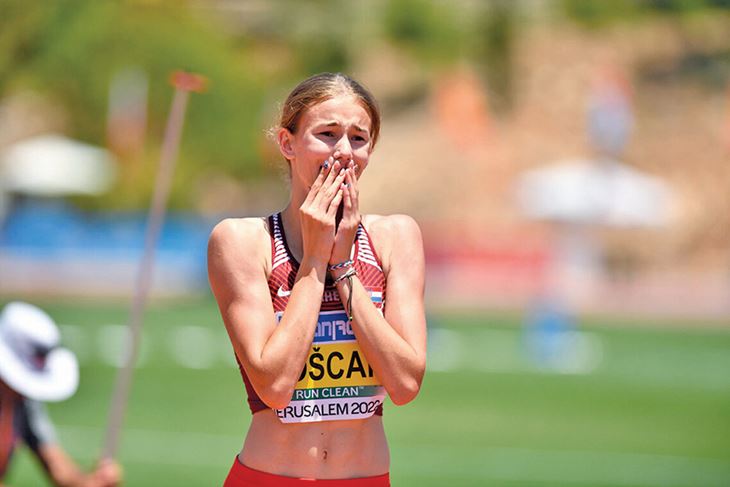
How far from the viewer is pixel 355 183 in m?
3.82

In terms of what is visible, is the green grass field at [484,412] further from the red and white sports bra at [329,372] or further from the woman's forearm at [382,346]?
the woman's forearm at [382,346]

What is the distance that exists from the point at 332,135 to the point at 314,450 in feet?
2.93

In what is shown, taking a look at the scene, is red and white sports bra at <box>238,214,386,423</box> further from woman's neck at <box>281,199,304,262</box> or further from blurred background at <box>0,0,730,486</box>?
blurred background at <box>0,0,730,486</box>

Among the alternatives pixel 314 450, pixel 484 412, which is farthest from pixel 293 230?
pixel 484 412

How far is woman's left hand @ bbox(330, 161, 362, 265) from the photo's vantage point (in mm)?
3803

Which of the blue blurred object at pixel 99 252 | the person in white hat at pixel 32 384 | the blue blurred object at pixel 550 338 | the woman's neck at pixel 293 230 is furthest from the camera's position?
the blue blurred object at pixel 99 252

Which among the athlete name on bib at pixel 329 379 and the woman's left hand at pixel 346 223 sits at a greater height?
the woman's left hand at pixel 346 223

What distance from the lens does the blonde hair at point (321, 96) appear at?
3885 millimetres

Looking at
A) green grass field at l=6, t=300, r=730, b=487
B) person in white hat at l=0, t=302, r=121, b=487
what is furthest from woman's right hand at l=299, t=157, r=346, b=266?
green grass field at l=6, t=300, r=730, b=487

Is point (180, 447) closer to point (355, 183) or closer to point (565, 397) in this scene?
point (565, 397)

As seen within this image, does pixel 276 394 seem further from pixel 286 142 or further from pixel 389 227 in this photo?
pixel 286 142

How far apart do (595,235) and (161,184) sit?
43621 mm

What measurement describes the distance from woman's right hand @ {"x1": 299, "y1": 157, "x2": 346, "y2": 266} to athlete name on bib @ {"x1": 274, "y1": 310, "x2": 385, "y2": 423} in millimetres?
193

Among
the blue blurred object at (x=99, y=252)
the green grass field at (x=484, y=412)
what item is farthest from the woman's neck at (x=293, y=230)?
the blue blurred object at (x=99, y=252)
